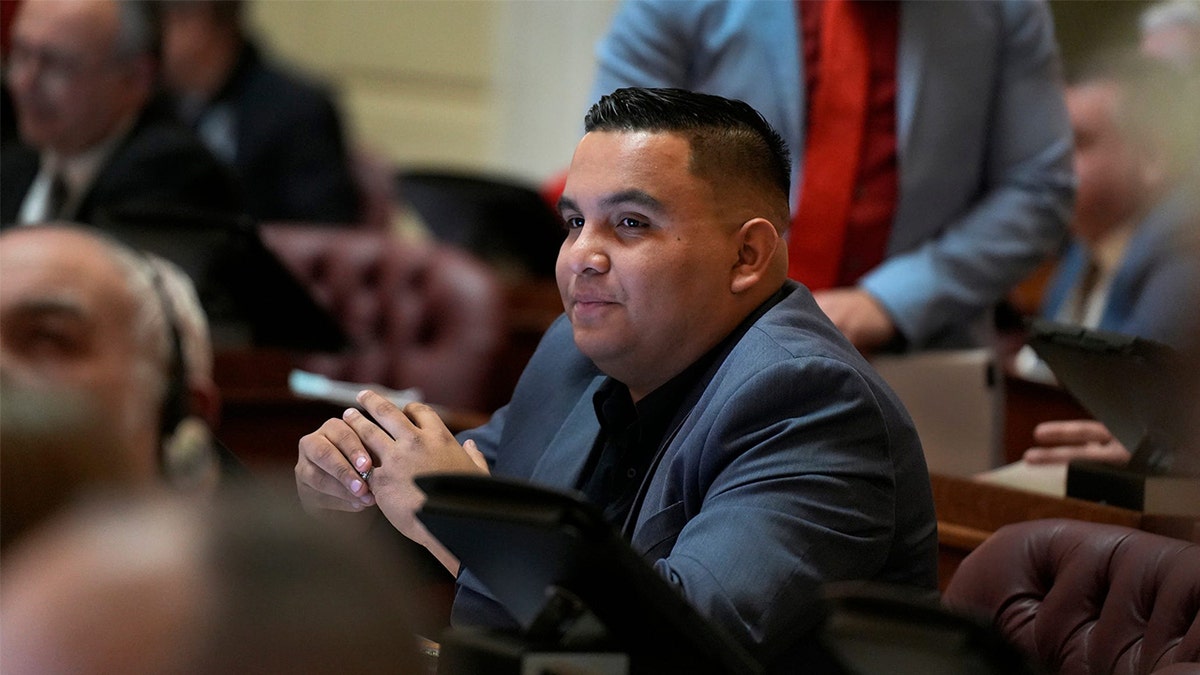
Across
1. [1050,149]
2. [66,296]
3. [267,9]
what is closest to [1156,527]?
[1050,149]

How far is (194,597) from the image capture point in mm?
673

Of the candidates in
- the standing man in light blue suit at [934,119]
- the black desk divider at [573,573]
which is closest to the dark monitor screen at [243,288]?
the standing man in light blue suit at [934,119]

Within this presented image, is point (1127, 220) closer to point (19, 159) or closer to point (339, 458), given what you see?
point (339, 458)

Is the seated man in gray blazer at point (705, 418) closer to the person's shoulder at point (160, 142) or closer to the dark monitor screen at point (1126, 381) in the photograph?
the dark monitor screen at point (1126, 381)

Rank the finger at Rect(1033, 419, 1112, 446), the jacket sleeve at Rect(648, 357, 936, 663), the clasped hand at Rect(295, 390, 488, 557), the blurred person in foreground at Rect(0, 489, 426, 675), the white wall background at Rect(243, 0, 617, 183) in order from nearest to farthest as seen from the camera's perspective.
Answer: the blurred person in foreground at Rect(0, 489, 426, 675), the jacket sleeve at Rect(648, 357, 936, 663), the clasped hand at Rect(295, 390, 488, 557), the finger at Rect(1033, 419, 1112, 446), the white wall background at Rect(243, 0, 617, 183)

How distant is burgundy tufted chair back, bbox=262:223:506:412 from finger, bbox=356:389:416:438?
2179mm

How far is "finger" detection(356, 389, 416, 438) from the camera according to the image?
1690 mm

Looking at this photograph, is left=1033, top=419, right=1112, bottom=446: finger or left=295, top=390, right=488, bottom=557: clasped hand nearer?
left=295, top=390, right=488, bottom=557: clasped hand

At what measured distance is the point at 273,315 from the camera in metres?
3.37

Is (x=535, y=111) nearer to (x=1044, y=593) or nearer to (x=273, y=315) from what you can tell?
(x=273, y=315)

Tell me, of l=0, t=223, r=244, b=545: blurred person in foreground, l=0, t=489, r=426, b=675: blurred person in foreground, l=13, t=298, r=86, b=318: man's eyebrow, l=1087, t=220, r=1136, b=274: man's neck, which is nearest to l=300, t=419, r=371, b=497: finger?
l=0, t=223, r=244, b=545: blurred person in foreground

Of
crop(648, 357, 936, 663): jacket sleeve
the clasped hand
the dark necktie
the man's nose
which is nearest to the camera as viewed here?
crop(648, 357, 936, 663): jacket sleeve

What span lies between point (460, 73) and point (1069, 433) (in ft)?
17.7

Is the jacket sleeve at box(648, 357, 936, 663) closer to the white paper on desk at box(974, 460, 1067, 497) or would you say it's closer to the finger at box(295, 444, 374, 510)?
the finger at box(295, 444, 374, 510)
